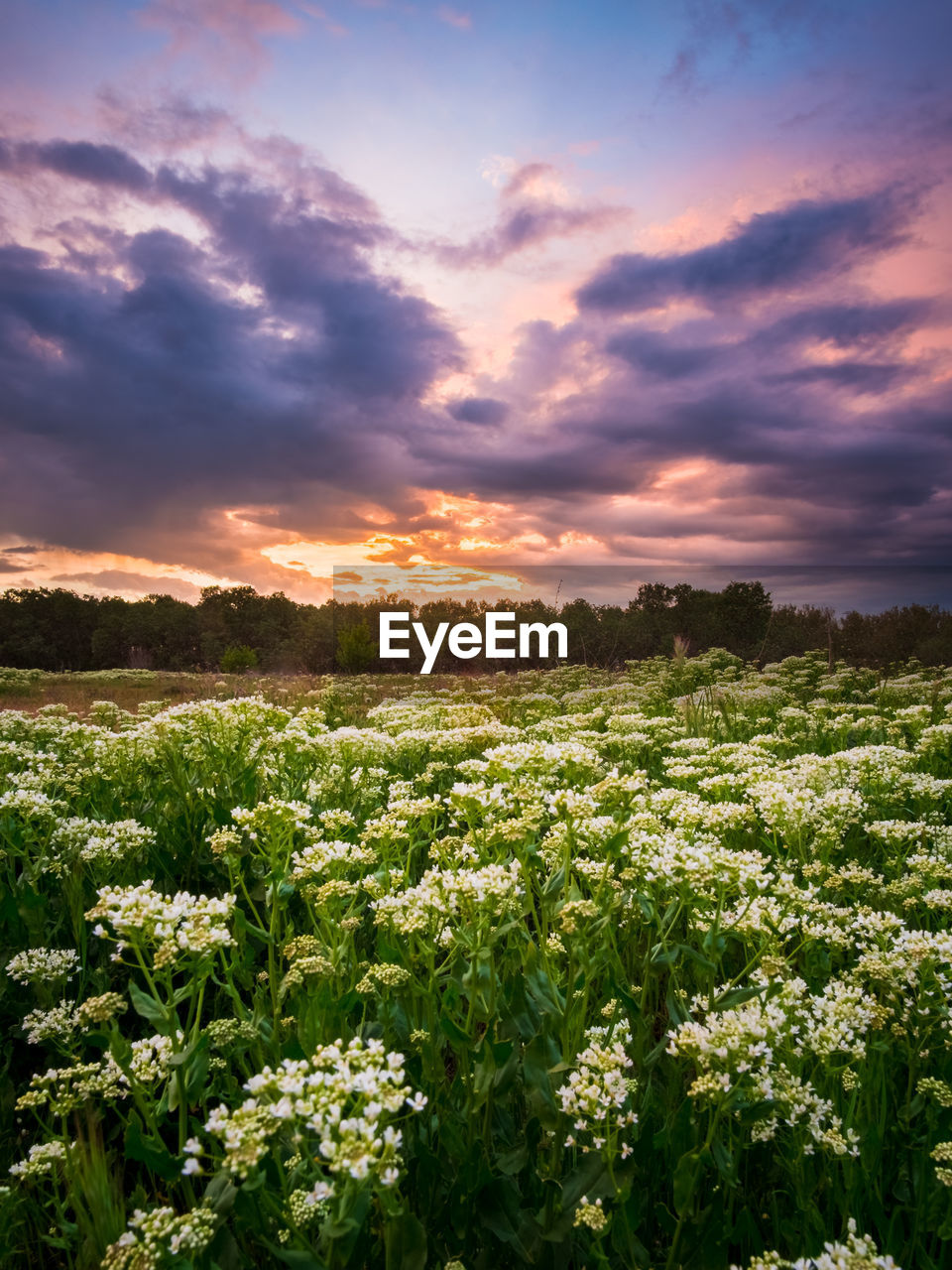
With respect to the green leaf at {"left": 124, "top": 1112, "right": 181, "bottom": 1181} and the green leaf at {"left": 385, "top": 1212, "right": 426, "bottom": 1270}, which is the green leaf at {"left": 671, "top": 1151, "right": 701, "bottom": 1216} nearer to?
the green leaf at {"left": 385, "top": 1212, "right": 426, "bottom": 1270}

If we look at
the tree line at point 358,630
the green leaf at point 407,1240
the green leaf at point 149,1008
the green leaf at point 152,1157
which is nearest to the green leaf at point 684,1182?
the green leaf at point 407,1240

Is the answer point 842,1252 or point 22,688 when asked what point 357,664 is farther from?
point 842,1252

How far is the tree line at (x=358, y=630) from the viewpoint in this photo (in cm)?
4112

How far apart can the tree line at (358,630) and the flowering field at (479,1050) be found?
1522cm

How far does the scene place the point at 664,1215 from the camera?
215 centimetres

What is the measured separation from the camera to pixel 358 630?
45.5 m

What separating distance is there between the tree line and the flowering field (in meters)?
15.2

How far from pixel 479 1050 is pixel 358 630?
4362 centimetres

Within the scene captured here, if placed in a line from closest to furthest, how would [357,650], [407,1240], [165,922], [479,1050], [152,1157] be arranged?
[407,1240] < [152,1157] < [165,922] < [479,1050] < [357,650]

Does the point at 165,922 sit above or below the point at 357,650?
below

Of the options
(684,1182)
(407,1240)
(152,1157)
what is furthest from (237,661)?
(684,1182)

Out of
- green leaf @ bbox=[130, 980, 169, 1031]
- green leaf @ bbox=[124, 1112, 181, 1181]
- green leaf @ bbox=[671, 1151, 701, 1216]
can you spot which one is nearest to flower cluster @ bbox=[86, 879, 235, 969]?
green leaf @ bbox=[130, 980, 169, 1031]

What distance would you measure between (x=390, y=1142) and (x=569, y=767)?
3.28 m

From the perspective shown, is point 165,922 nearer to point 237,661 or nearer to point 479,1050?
point 479,1050
